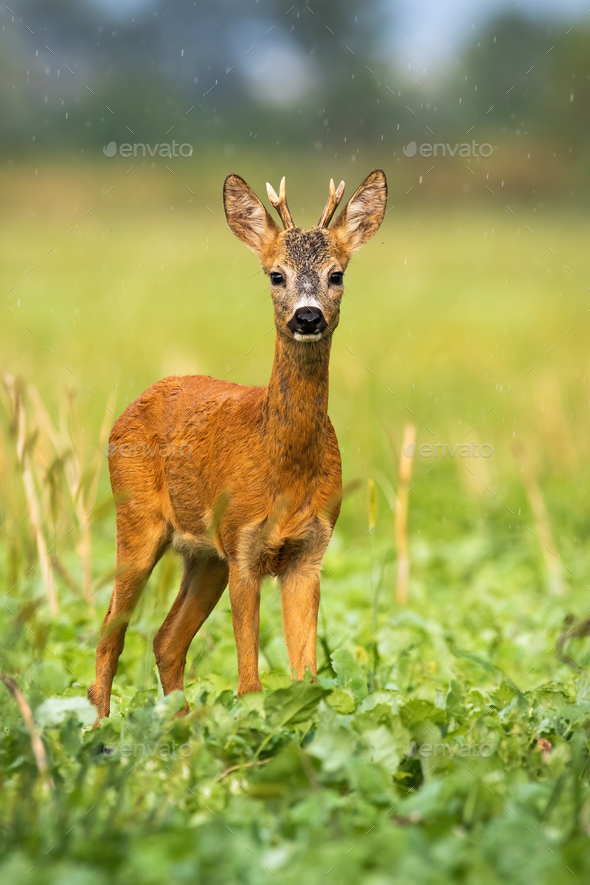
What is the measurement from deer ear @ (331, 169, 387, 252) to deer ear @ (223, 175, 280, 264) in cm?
35

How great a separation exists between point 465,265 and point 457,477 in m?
15.2

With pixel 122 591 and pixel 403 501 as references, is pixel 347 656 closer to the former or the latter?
pixel 122 591

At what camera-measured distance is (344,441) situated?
46.9ft

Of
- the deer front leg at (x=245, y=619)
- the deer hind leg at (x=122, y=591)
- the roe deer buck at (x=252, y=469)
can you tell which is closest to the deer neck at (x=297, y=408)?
the roe deer buck at (x=252, y=469)

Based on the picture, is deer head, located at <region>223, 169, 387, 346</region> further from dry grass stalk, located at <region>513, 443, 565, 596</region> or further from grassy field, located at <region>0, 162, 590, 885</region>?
dry grass stalk, located at <region>513, 443, 565, 596</region>

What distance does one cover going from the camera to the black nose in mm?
4930

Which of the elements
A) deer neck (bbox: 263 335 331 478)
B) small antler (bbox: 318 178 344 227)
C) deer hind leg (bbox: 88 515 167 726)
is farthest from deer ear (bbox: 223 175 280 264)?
deer hind leg (bbox: 88 515 167 726)

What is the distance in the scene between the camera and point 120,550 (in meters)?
5.71

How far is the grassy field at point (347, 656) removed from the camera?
3164 millimetres

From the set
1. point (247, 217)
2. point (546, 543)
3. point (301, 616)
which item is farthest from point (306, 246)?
point (546, 543)

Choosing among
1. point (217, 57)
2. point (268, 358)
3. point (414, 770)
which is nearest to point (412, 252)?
point (268, 358)

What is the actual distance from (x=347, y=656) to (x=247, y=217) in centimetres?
227

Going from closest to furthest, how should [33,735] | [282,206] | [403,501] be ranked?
[33,735] → [282,206] → [403,501]

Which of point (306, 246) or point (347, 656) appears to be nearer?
point (347, 656)
